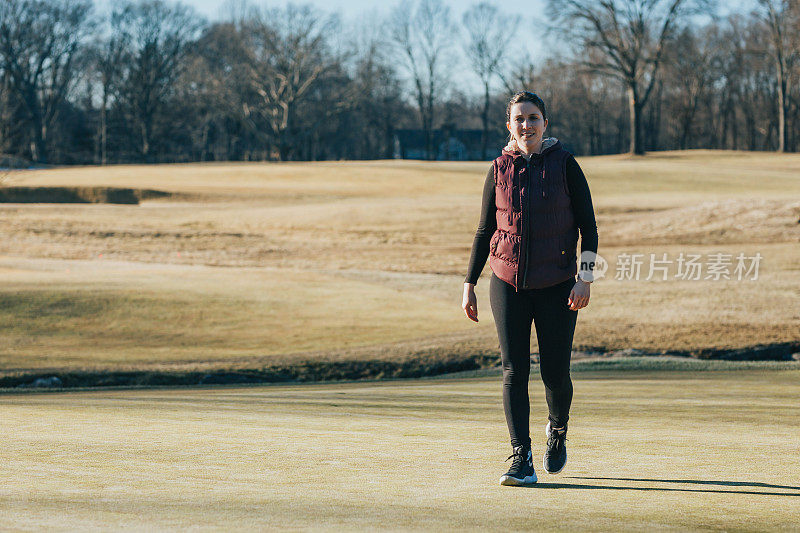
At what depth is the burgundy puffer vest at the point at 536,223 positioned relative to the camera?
192 inches

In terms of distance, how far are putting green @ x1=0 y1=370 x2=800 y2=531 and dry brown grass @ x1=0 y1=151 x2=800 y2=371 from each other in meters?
8.75

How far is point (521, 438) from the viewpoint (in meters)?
4.94

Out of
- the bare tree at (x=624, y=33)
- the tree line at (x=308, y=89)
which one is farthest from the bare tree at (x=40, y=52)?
the bare tree at (x=624, y=33)

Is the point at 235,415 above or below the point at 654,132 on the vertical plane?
below

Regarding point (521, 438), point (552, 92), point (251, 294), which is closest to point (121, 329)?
point (251, 294)

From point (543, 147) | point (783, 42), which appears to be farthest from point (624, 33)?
point (543, 147)

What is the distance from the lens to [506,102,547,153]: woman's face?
4.98 meters

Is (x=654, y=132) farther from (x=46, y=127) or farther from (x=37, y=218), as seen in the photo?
(x=37, y=218)

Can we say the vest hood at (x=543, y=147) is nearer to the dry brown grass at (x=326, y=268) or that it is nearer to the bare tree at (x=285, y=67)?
the dry brown grass at (x=326, y=268)

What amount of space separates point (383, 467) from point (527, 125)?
6.77ft

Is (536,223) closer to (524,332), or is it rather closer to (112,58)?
(524,332)

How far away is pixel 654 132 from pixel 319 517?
323 feet

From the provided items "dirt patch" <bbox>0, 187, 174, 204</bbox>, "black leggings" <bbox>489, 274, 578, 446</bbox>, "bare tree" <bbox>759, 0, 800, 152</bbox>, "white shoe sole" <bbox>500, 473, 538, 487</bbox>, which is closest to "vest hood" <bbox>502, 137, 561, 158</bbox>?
"black leggings" <bbox>489, 274, 578, 446</bbox>

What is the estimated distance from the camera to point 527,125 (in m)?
4.97
